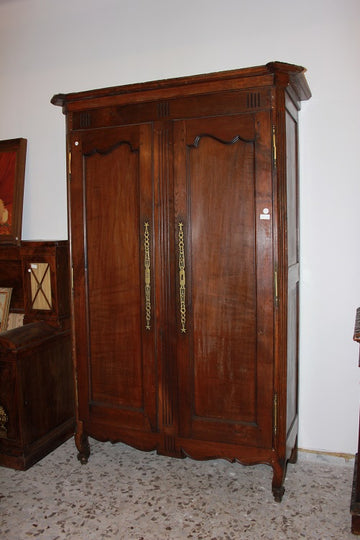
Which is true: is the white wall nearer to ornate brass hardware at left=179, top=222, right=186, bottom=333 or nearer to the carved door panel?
the carved door panel

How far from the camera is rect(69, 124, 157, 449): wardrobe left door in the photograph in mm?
2303

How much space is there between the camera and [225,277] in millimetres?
2182

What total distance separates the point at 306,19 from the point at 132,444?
8.03 ft

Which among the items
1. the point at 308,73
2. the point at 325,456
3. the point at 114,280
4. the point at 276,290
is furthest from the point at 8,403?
the point at 308,73

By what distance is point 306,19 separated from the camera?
244 centimetres

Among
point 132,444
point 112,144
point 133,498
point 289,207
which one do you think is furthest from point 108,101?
point 133,498

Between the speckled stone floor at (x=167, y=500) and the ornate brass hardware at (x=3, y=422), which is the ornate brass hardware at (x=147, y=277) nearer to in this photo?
the speckled stone floor at (x=167, y=500)

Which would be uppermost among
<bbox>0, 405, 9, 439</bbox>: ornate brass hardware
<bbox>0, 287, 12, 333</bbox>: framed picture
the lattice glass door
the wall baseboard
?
the lattice glass door

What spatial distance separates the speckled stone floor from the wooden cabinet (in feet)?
0.53

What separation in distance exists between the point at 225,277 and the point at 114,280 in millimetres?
601

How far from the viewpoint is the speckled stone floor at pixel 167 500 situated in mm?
1993

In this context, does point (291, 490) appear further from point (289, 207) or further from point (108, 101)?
point (108, 101)

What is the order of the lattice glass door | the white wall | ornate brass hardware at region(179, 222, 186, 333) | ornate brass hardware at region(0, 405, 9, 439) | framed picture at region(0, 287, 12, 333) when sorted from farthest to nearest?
1. framed picture at region(0, 287, 12, 333)
2. the lattice glass door
3. ornate brass hardware at region(0, 405, 9, 439)
4. the white wall
5. ornate brass hardware at region(179, 222, 186, 333)

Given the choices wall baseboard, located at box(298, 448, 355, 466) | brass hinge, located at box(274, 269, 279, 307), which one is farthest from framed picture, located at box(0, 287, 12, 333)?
wall baseboard, located at box(298, 448, 355, 466)
